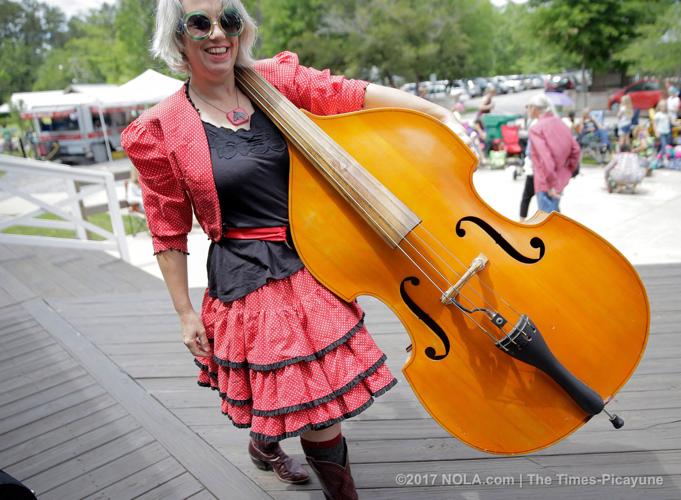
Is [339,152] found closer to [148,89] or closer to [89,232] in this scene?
[89,232]

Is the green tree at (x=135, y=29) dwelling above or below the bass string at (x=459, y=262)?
below

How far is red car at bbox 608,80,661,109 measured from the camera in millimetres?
18480

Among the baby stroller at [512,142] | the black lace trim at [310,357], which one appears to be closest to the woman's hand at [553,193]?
the black lace trim at [310,357]

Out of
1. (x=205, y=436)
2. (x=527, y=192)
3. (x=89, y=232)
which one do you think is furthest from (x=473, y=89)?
(x=205, y=436)

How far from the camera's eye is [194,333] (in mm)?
1680

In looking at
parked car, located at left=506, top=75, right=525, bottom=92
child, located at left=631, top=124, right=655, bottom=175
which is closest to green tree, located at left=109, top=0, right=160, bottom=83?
child, located at left=631, top=124, right=655, bottom=175

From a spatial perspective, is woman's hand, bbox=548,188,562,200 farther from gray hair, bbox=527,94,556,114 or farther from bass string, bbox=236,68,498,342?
bass string, bbox=236,68,498,342

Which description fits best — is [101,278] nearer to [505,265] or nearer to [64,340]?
[64,340]

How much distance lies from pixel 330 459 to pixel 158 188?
0.97 metres

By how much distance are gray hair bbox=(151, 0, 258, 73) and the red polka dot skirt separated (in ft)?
2.26

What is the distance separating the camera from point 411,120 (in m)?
1.52

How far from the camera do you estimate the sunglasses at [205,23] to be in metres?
1.42

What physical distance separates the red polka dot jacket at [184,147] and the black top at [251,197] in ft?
0.12

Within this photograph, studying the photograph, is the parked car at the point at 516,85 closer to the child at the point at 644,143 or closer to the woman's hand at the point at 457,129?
the child at the point at 644,143
